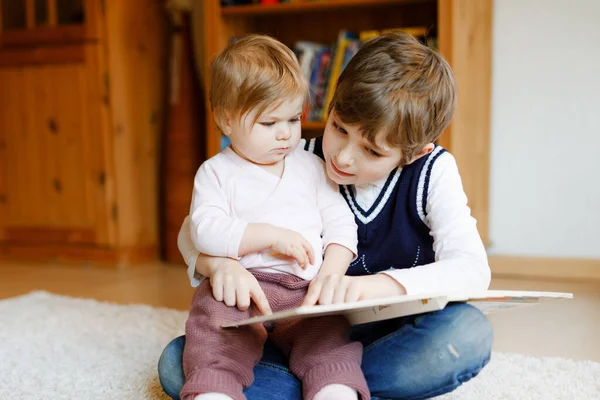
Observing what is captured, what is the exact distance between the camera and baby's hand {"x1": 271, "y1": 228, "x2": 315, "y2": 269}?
0.89 metres

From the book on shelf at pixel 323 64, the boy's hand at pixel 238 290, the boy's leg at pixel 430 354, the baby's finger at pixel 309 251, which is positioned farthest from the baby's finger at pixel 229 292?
the book on shelf at pixel 323 64

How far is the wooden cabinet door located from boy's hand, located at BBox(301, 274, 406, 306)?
1749mm

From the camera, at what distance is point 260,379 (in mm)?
929

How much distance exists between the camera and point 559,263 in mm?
2062

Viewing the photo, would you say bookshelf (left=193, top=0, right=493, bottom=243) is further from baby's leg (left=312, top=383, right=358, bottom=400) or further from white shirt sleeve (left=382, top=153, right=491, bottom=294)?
baby's leg (left=312, top=383, right=358, bottom=400)

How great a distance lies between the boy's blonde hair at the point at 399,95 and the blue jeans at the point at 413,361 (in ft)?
0.80

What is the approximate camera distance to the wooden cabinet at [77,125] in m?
2.41

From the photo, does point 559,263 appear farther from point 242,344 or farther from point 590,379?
point 242,344

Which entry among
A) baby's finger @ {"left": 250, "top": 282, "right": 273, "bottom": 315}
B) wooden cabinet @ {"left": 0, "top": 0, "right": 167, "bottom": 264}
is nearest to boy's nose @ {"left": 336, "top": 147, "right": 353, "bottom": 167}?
baby's finger @ {"left": 250, "top": 282, "right": 273, "bottom": 315}

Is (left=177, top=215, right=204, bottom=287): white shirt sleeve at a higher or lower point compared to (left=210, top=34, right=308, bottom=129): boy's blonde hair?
lower

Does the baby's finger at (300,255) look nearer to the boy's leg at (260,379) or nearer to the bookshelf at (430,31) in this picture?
the boy's leg at (260,379)

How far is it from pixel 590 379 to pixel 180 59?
1872mm

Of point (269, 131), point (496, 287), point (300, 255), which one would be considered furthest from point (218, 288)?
point (496, 287)

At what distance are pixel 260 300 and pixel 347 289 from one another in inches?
4.7
